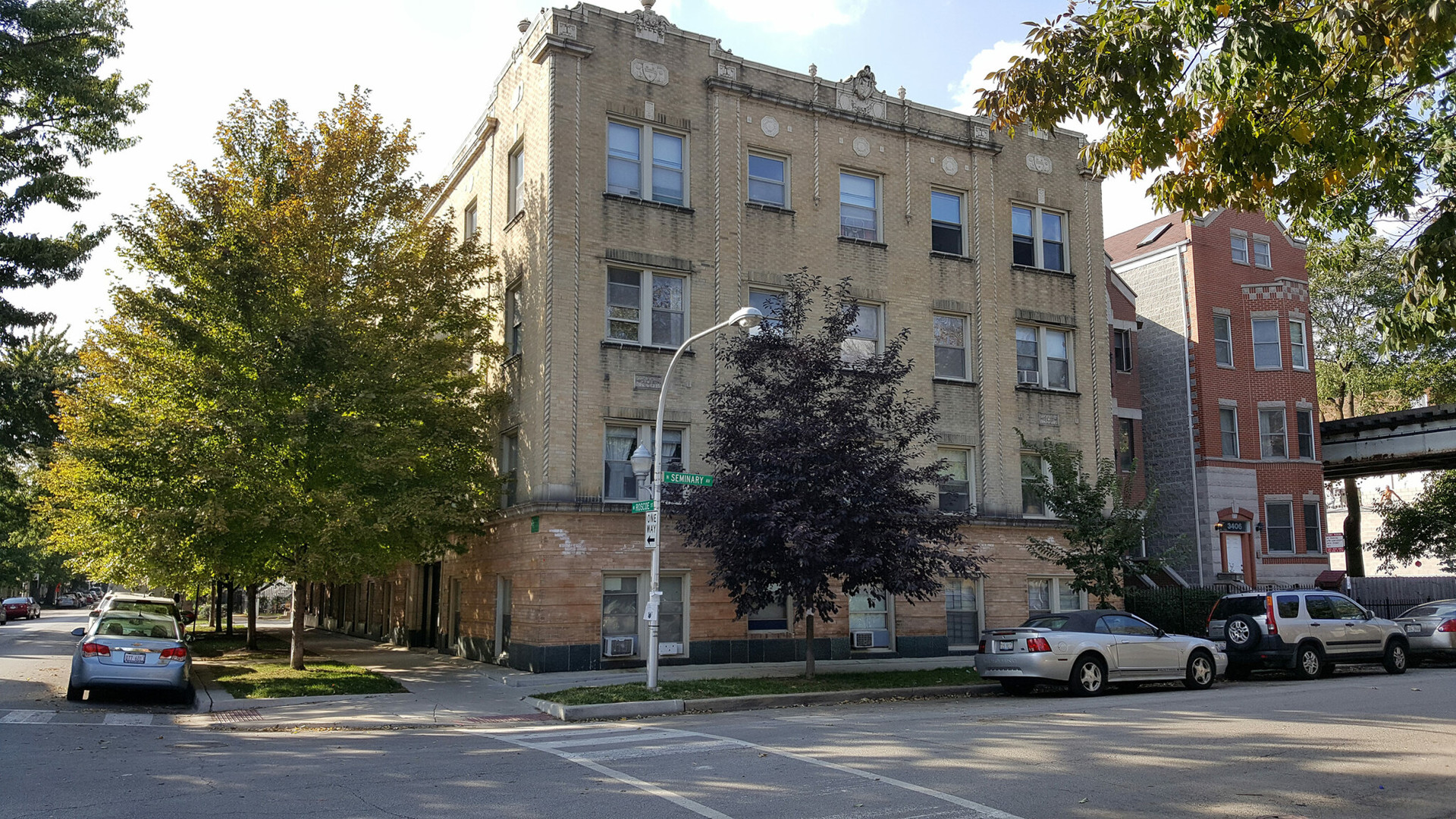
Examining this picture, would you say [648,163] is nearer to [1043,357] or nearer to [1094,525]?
[1043,357]

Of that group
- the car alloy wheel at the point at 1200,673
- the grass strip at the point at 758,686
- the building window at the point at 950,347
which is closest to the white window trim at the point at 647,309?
the building window at the point at 950,347

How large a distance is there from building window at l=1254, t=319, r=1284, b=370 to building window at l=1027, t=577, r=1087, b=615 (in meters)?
13.9

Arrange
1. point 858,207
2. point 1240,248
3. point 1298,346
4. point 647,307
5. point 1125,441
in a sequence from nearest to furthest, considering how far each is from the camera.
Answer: point 647,307
point 858,207
point 1125,441
point 1298,346
point 1240,248

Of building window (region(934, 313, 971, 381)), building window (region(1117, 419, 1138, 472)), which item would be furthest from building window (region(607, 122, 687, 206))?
building window (region(1117, 419, 1138, 472))

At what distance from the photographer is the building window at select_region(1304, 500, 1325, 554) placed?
3516 cm

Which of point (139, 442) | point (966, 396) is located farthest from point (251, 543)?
point (966, 396)

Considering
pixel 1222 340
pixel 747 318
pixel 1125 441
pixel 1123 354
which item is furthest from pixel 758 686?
pixel 1222 340

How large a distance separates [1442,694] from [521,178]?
20.7 metres

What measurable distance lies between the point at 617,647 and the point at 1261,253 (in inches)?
1118

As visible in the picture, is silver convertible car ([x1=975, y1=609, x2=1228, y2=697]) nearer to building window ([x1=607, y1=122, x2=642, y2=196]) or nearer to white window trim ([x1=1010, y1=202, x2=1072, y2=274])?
building window ([x1=607, y1=122, x2=642, y2=196])

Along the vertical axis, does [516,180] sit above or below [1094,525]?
above

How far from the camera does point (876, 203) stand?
1042 inches

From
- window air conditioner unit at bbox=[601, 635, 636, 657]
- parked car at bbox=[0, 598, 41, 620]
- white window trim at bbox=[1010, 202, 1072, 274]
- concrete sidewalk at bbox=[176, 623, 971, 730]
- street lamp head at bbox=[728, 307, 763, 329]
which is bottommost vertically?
parked car at bbox=[0, 598, 41, 620]

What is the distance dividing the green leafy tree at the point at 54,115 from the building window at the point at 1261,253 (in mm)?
34885
